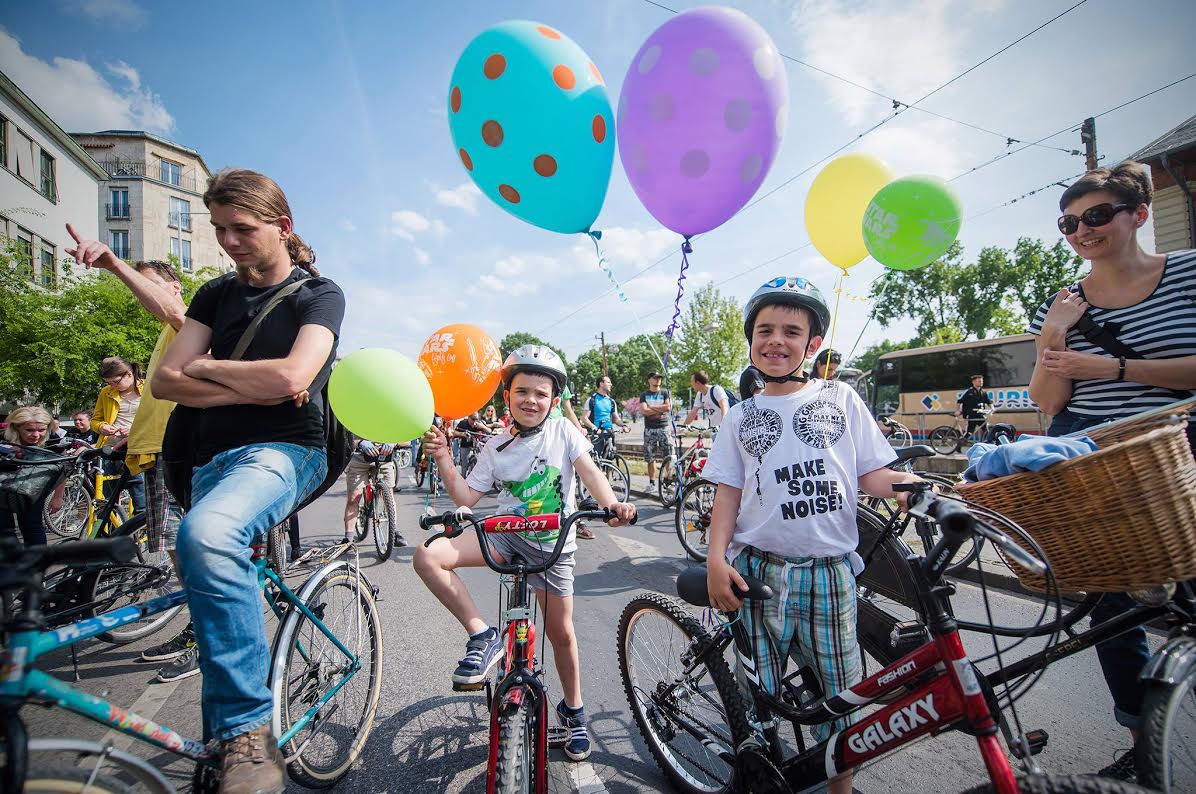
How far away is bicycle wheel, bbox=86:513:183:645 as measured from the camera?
265 cm

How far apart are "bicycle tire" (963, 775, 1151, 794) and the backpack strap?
254cm

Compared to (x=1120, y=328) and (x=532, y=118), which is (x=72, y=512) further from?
(x=1120, y=328)

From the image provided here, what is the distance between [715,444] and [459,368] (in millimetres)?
1701

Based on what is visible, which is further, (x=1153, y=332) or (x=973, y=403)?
(x=973, y=403)

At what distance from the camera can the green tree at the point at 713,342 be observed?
2617cm

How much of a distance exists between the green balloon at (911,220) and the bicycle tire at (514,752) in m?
4.03

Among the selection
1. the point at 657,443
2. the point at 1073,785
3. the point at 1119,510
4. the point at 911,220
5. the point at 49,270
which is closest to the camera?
the point at 1073,785

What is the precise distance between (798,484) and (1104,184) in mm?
1699

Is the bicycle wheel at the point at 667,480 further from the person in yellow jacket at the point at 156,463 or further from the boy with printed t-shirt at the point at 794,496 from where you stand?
the boy with printed t-shirt at the point at 794,496

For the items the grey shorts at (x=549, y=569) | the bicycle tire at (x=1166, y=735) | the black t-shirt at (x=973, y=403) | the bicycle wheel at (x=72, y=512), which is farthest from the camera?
the black t-shirt at (x=973, y=403)

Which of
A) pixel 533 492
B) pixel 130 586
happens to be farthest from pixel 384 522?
pixel 533 492

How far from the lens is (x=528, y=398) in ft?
7.78

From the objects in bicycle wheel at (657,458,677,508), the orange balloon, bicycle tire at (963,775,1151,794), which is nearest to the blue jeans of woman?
bicycle tire at (963,775,1151,794)

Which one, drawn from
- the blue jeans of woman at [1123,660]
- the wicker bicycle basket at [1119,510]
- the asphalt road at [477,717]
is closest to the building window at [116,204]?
the asphalt road at [477,717]
